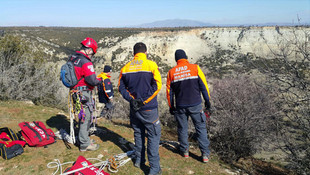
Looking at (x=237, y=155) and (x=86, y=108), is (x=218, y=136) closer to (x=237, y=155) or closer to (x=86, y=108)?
(x=237, y=155)

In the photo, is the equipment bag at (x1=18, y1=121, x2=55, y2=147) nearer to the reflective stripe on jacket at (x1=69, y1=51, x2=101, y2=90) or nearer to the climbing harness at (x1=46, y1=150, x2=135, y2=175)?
the climbing harness at (x1=46, y1=150, x2=135, y2=175)

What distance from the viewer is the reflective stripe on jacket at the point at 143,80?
11.7 feet

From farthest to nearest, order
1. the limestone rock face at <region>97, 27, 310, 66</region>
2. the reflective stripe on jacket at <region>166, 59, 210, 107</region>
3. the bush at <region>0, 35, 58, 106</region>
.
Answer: the limestone rock face at <region>97, 27, 310, 66</region>, the bush at <region>0, 35, 58, 106</region>, the reflective stripe on jacket at <region>166, 59, 210, 107</region>

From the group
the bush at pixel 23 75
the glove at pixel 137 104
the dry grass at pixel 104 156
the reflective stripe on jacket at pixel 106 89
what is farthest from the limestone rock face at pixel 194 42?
the glove at pixel 137 104

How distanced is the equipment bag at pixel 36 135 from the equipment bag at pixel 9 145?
0.15 meters

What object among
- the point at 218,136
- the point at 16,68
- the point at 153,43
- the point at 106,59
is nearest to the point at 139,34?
the point at 153,43

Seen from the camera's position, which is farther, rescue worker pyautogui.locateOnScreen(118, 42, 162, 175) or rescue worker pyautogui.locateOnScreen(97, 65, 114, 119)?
rescue worker pyautogui.locateOnScreen(97, 65, 114, 119)

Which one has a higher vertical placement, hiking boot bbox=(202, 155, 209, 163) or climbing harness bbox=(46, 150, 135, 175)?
climbing harness bbox=(46, 150, 135, 175)

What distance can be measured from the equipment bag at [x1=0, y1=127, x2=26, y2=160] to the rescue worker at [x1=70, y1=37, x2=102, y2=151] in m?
1.14

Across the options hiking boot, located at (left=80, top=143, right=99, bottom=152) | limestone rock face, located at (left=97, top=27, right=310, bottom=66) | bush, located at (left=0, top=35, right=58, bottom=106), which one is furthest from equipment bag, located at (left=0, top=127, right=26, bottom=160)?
limestone rock face, located at (left=97, top=27, right=310, bottom=66)

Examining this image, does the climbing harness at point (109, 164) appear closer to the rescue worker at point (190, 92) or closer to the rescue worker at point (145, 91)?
the rescue worker at point (145, 91)

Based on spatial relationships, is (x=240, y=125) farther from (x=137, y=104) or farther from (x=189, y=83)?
(x=137, y=104)

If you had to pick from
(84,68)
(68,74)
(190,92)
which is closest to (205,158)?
(190,92)

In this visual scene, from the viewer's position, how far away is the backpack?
394 centimetres
